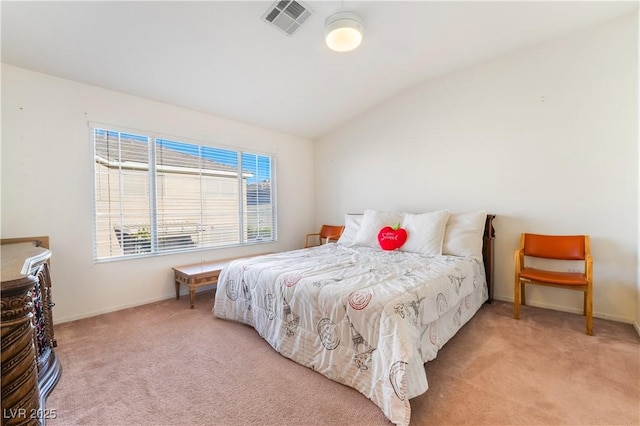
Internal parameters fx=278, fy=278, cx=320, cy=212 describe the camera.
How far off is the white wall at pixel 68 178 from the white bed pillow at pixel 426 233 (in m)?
2.75

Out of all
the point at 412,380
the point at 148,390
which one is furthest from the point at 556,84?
the point at 148,390

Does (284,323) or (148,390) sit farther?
(284,323)

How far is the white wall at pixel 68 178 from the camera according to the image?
2391 millimetres

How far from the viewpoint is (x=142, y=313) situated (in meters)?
2.85

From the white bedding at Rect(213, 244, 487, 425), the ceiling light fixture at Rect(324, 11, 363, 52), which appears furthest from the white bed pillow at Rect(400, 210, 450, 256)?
the ceiling light fixture at Rect(324, 11, 363, 52)

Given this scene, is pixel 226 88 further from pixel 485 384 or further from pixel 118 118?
pixel 485 384

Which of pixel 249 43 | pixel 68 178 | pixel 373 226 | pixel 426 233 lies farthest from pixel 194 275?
pixel 426 233

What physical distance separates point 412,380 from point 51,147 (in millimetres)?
3478

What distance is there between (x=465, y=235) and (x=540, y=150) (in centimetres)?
118

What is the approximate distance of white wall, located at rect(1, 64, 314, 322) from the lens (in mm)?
2391

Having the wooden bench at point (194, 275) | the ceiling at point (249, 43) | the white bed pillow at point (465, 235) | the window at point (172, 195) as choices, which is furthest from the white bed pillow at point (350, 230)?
the ceiling at point (249, 43)

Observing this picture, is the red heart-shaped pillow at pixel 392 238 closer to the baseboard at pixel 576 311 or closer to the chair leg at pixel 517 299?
the chair leg at pixel 517 299

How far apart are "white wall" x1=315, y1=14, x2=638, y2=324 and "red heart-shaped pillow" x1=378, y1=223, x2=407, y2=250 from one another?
2.45ft

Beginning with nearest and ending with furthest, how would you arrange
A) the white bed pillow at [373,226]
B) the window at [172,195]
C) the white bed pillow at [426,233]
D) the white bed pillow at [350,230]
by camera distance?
the window at [172,195], the white bed pillow at [426,233], the white bed pillow at [373,226], the white bed pillow at [350,230]
